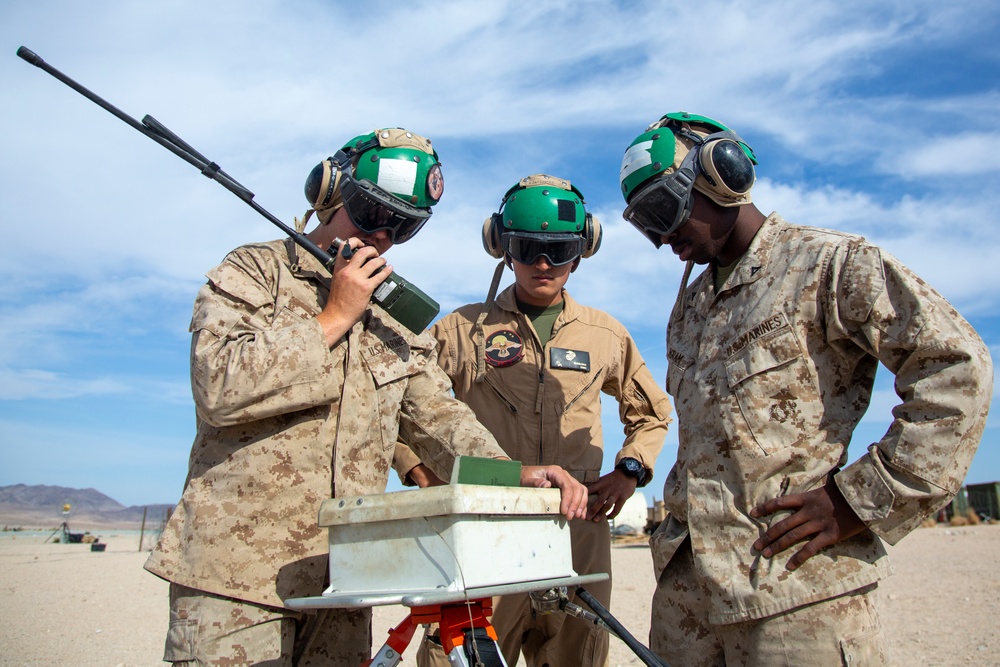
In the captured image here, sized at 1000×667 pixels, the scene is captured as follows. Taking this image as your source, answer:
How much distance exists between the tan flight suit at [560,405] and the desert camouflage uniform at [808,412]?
1.22 meters

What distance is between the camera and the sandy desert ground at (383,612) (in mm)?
8250

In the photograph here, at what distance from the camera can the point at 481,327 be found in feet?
15.9

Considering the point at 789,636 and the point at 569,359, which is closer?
the point at 789,636

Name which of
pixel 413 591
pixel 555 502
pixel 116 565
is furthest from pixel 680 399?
pixel 116 565

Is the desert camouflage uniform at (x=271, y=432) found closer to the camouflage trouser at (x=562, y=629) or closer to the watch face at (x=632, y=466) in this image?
the watch face at (x=632, y=466)

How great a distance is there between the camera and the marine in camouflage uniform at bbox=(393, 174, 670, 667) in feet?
14.3

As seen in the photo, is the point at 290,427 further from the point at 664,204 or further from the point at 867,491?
the point at 867,491

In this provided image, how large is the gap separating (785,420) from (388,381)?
1.55m

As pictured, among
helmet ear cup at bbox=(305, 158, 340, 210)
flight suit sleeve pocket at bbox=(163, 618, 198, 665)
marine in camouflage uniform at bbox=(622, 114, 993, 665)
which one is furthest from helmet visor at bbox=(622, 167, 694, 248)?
flight suit sleeve pocket at bbox=(163, 618, 198, 665)

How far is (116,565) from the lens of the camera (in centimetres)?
2055

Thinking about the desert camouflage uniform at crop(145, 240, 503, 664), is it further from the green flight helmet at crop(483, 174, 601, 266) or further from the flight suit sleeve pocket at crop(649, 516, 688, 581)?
the green flight helmet at crop(483, 174, 601, 266)

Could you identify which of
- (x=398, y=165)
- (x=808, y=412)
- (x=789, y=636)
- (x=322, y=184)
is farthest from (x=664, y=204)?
(x=789, y=636)

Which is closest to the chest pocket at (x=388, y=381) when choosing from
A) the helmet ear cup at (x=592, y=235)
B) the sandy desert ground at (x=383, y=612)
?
the helmet ear cup at (x=592, y=235)

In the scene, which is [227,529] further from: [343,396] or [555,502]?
[555,502]
